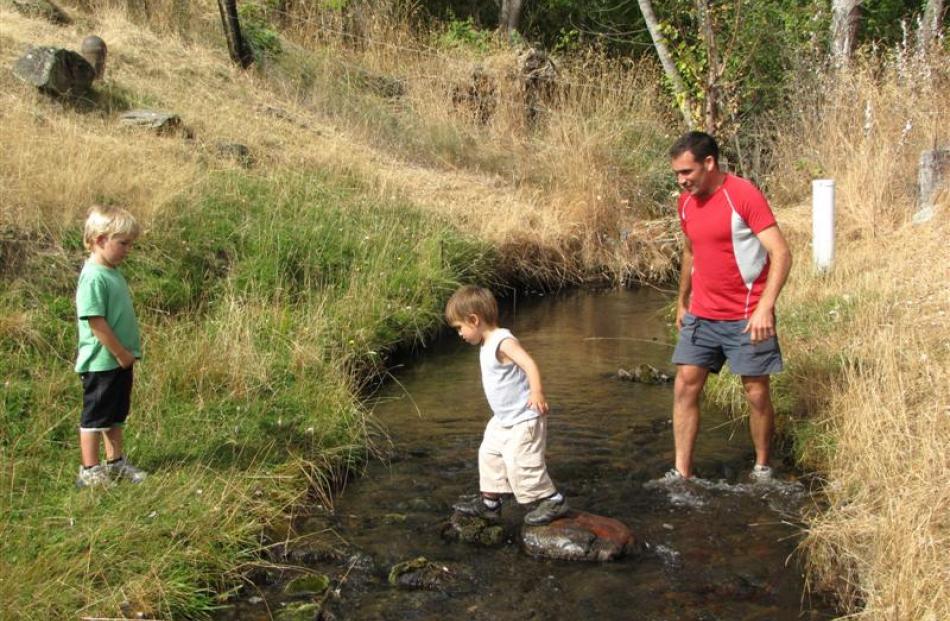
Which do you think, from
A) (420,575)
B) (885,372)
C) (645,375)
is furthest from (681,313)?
(645,375)

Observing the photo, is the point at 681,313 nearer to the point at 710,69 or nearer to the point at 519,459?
the point at 519,459

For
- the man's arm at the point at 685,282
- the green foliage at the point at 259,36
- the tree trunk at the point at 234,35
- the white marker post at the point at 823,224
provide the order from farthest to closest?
the green foliage at the point at 259,36
the tree trunk at the point at 234,35
the white marker post at the point at 823,224
the man's arm at the point at 685,282

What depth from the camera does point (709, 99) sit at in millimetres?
13750

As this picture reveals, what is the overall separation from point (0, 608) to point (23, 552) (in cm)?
50

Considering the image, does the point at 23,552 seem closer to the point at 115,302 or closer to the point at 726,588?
the point at 115,302

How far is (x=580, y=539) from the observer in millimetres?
4992

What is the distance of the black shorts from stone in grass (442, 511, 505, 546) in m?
1.81

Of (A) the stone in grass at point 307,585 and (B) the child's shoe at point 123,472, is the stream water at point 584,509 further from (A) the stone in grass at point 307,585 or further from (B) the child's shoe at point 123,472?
(B) the child's shoe at point 123,472

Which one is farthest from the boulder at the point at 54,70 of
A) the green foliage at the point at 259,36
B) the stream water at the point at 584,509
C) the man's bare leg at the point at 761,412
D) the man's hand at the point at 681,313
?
the man's bare leg at the point at 761,412

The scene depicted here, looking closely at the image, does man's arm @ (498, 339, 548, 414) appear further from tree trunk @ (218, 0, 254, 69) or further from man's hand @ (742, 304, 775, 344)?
tree trunk @ (218, 0, 254, 69)

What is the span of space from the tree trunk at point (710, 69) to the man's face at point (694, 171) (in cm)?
811

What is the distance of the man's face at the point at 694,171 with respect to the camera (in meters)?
5.27

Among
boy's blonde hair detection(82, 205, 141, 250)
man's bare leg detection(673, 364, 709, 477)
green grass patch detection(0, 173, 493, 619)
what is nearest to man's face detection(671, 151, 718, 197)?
man's bare leg detection(673, 364, 709, 477)

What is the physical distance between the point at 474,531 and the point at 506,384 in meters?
0.81
